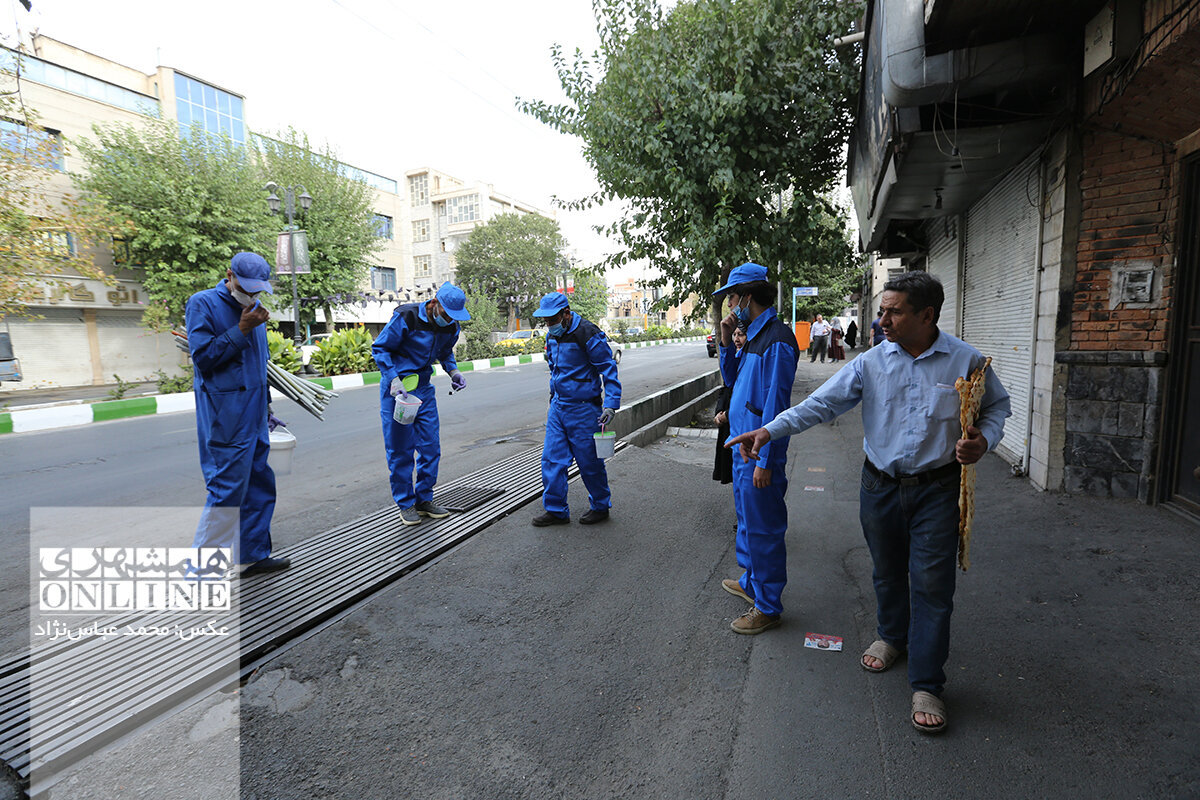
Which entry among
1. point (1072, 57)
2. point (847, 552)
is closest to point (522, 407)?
point (847, 552)

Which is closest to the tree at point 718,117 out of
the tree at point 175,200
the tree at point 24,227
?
the tree at point 24,227

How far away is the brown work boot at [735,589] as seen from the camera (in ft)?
11.4

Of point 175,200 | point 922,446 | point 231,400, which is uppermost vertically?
point 175,200

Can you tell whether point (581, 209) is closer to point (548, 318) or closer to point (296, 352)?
point (548, 318)

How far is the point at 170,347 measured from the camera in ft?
86.4

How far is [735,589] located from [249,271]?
10.9ft

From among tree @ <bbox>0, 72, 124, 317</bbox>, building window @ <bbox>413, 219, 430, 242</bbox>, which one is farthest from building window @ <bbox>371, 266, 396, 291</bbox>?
tree @ <bbox>0, 72, 124, 317</bbox>

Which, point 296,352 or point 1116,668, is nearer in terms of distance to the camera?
point 1116,668

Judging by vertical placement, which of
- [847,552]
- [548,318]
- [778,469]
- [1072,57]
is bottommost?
[847,552]

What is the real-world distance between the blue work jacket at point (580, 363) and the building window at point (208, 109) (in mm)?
29665

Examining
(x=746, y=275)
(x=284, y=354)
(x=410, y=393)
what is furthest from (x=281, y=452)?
(x=284, y=354)

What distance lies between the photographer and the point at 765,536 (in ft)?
10.2

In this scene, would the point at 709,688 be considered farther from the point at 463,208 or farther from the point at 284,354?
the point at 463,208

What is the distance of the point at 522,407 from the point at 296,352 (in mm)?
9523
